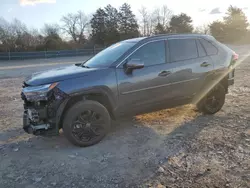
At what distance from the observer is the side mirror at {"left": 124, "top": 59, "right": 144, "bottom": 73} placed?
4.29 m

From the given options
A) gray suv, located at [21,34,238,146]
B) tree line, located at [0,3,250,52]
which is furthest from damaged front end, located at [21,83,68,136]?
tree line, located at [0,3,250,52]

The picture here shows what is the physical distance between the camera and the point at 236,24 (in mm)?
49250

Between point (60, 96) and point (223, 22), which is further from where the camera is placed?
point (223, 22)

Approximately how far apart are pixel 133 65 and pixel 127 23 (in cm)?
4483

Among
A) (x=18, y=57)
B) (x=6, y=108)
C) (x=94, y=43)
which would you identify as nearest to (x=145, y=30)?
(x=94, y=43)

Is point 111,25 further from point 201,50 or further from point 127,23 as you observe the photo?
point 201,50

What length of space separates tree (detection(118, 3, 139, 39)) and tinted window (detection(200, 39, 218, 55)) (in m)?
41.7

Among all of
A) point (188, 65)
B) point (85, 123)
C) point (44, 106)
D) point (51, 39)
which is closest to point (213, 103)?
point (188, 65)

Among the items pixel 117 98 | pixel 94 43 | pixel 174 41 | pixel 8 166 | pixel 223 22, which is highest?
pixel 223 22

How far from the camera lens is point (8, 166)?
12.5 ft

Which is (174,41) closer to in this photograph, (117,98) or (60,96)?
(117,98)

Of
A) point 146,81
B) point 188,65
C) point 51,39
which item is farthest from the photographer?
point 51,39

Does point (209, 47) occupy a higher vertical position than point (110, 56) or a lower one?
higher

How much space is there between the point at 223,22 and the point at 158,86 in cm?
5166
